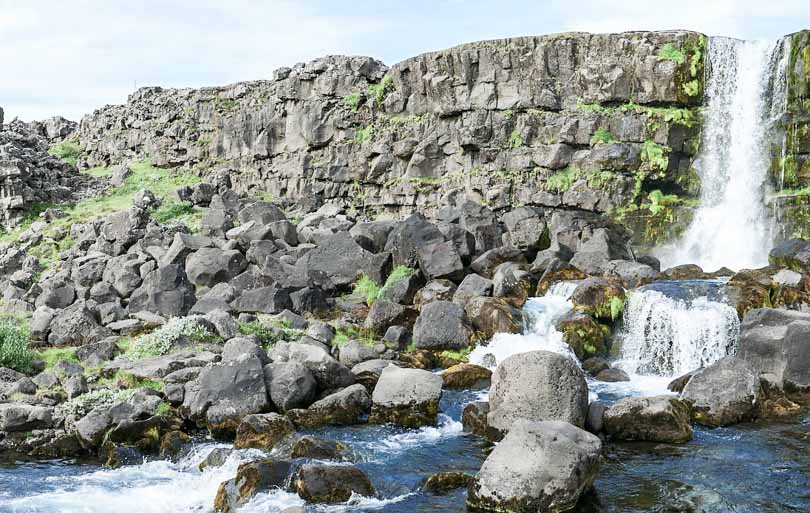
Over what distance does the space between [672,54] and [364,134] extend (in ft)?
54.8

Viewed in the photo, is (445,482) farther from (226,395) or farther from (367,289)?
(367,289)

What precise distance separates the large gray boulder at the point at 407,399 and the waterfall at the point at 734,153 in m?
18.6

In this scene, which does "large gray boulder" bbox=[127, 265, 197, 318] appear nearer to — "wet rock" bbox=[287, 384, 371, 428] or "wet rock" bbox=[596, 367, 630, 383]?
"wet rock" bbox=[287, 384, 371, 428]

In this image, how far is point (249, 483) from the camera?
530 inches

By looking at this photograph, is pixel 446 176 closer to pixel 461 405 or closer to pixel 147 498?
pixel 461 405

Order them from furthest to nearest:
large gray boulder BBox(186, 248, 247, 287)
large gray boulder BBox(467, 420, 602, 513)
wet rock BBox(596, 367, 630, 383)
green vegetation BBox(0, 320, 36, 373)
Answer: large gray boulder BBox(186, 248, 247, 287)
wet rock BBox(596, 367, 630, 383)
green vegetation BBox(0, 320, 36, 373)
large gray boulder BBox(467, 420, 602, 513)

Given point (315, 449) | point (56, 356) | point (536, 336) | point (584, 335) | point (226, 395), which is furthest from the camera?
point (536, 336)

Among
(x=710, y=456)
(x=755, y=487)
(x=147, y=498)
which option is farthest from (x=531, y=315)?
(x=147, y=498)

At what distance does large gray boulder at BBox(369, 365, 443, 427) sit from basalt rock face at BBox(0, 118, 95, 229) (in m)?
29.4

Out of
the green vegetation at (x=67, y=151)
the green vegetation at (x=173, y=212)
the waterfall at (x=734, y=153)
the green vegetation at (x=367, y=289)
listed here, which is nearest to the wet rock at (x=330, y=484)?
the green vegetation at (x=367, y=289)

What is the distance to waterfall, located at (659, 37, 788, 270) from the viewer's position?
1304 inches

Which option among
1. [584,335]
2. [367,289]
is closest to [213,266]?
[367,289]

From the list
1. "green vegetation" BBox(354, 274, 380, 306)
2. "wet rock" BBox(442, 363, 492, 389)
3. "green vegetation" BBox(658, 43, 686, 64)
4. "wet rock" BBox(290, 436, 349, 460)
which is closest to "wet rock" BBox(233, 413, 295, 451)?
"wet rock" BBox(290, 436, 349, 460)

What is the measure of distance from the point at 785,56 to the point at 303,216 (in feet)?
80.9
